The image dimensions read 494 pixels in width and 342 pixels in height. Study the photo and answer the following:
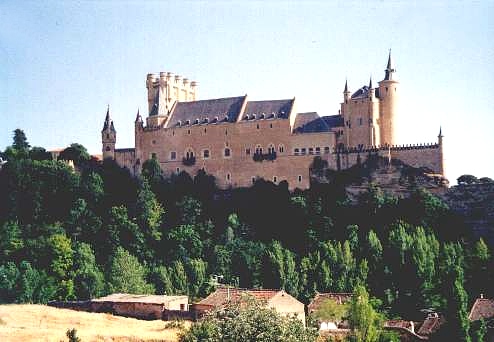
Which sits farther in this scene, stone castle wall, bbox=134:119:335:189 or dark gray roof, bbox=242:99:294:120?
dark gray roof, bbox=242:99:294:120

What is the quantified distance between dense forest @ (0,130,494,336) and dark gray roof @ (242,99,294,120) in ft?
21.3

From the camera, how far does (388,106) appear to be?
237 ft

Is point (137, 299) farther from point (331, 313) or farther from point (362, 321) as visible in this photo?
point (362, 321)

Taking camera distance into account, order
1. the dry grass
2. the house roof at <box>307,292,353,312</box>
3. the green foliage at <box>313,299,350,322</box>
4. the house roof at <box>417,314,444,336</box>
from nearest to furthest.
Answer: the dry grass
the house roof at <box>417,314,444,336</box>
the green foliage at <box>313,299,350,322</box>
the house roof at <box>307,292,353,312</box>

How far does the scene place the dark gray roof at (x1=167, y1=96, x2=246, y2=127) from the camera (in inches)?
3118

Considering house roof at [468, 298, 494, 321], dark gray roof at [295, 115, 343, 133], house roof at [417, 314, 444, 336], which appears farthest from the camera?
dark gray roof at [295, 115, 343, 133]

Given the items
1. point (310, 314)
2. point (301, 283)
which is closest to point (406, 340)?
point (310, 314)

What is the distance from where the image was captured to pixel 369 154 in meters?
71.3

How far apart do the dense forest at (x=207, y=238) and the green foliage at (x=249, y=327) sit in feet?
54.1

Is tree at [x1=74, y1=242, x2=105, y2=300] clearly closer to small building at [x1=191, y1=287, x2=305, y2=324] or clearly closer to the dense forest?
the dense forest

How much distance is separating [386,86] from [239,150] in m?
14.3

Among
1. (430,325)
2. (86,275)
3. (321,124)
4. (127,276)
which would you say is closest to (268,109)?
(321,124)

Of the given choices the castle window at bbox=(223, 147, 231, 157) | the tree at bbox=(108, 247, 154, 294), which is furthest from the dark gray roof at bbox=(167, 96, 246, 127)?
the tree at bbox=(108, 247, 154, 294)

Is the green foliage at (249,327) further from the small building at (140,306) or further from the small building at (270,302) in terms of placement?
the small building at (140,306)
